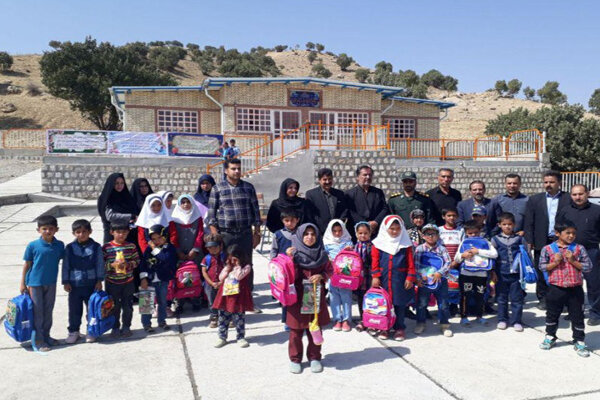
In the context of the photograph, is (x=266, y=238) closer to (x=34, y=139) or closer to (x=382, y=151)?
(x=382, y=151)

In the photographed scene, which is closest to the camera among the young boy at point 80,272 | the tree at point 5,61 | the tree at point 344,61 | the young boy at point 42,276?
the young boy at point 42,276

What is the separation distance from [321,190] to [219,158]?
12300mm

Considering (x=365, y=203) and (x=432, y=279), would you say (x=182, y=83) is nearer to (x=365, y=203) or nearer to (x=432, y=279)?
(x=365, y=203)

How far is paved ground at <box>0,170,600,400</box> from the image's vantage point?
3.26m

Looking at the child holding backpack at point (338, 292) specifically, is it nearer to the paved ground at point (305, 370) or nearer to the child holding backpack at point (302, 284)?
the paved ground at point (305, 370)

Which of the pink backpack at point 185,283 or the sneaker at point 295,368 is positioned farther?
the pink backpack at point 185,283

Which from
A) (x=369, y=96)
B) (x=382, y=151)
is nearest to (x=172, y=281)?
(x=382, y=151)

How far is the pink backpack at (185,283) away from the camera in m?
4.96

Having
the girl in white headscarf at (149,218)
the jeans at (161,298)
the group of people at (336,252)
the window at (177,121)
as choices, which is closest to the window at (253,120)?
the window at (177,121)

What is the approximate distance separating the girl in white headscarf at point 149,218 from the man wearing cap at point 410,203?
2.86 meters

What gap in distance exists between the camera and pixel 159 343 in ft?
14.0

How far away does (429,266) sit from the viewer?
183 inches

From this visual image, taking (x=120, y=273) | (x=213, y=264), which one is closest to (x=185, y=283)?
(x=213, y=264)

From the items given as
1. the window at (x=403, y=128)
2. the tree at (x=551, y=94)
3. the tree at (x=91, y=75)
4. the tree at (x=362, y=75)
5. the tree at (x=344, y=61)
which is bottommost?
the window at (x=403, y=128)
